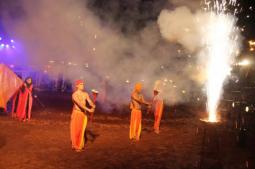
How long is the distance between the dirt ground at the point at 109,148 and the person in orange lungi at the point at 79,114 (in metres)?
0.31

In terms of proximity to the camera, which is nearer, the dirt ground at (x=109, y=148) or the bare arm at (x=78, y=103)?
the dirt ground at (x=109, y=148)

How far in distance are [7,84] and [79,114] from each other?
6105 millimetres

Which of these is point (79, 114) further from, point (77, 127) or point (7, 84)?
point (7, 84)

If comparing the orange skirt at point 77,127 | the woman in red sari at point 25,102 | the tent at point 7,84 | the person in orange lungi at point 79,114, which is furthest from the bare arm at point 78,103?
the tent at point 7,84

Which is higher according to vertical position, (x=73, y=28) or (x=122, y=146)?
(x=73, y=28)

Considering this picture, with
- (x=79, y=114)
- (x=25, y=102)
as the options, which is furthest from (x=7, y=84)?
(x=79, y=114)

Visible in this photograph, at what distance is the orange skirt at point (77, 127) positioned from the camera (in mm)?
8102

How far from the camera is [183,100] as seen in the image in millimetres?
27500

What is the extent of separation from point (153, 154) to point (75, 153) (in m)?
1.99

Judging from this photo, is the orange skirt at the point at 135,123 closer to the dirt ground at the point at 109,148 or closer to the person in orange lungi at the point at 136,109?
the person in orange lungi at the point at 136,109

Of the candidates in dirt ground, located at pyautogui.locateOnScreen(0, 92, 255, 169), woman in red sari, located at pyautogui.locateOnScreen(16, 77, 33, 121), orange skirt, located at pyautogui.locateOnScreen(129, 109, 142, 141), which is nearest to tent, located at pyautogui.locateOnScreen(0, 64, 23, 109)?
woman in red sari, located at pyautogui.locateOnScreen(16, 77, 33, 121)

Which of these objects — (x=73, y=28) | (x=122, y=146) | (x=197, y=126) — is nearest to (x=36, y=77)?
(x=73, y=28)

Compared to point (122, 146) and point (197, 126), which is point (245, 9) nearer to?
point (197, 126)

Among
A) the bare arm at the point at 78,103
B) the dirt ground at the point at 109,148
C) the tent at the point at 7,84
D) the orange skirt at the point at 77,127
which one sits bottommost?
the dirt ground at the point at 109,148
